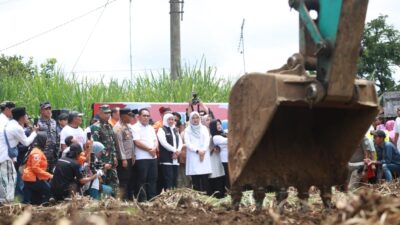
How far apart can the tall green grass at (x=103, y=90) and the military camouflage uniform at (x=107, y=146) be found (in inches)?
373

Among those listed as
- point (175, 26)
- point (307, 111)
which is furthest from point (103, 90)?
point (307, 111)

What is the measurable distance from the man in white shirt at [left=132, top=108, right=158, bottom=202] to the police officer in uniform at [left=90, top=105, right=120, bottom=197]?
2.02 ft

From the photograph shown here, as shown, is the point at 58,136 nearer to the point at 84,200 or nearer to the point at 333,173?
the point at 84,200

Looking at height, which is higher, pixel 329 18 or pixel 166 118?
pixel 329 18

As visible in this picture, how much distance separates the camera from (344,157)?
6941mm

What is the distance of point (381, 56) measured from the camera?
45562mm

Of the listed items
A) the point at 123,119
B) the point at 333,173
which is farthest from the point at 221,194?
the point at 333,173

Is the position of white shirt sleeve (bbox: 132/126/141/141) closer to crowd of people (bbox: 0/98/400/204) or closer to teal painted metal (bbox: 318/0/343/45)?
crowd of people (bbox: 0/98/400/204)

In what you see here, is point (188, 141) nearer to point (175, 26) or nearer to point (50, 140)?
point (50, 140)

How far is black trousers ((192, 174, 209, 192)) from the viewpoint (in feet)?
43.3

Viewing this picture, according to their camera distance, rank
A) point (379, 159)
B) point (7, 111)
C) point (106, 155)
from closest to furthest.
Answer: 1. point (7, 111)
2. point (106, 155)
3. point (379, 159)

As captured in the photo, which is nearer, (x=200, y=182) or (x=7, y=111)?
(x=7, y=111)

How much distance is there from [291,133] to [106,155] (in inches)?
207

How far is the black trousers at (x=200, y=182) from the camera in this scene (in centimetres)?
1319
